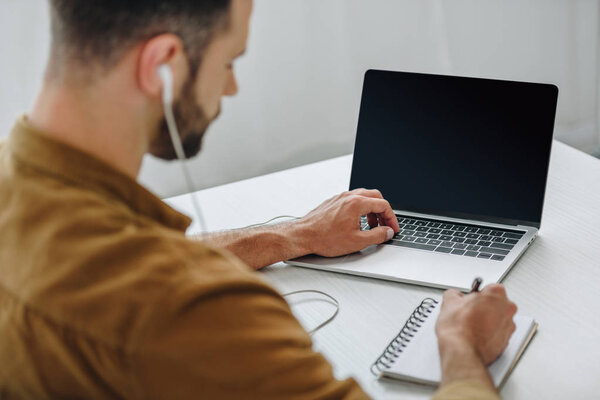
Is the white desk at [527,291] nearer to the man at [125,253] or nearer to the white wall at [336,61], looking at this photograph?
the man at [125,253]

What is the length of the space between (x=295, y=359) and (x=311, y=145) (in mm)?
1919

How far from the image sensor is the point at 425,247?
1.22m

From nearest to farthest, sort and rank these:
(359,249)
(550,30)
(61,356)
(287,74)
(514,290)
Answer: (61,356) → (514,290) → (359,249) → (287,74) → (550,30)

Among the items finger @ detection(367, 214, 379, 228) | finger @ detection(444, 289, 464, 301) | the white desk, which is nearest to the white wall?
the white desk

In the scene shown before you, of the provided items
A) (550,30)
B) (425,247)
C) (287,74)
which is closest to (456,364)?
(425,247)

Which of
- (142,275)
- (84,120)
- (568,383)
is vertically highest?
(84,120)

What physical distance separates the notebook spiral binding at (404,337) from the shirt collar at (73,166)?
1.23 feet

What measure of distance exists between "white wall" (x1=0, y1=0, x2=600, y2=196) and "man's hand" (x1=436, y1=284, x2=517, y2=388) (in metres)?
1.44

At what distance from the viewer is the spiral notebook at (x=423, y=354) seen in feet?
2.94

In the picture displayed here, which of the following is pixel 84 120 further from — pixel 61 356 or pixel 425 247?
pixel 425 247

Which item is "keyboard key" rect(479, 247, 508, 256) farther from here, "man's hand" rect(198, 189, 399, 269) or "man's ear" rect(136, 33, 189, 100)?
"man's ear" rect(136, 33, 189, 100)

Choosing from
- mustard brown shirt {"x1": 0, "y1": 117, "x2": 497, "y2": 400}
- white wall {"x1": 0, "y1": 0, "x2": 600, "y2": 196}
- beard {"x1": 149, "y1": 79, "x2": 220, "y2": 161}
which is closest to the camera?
mustard brown shirt {"x1": 0, "y1": 117, "x2": 497, "y2": 400}

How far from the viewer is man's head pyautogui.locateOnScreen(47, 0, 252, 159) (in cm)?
71

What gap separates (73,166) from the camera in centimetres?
70
